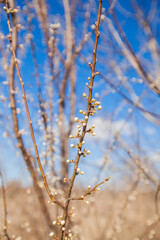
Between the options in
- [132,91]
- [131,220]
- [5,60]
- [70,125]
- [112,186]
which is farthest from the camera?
[131,220]

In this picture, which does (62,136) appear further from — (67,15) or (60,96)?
(67,15)

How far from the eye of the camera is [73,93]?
3.06m

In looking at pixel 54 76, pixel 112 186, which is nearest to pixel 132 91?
pixel 54 76

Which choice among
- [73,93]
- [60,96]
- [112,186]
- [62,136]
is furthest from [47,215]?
[112,186]

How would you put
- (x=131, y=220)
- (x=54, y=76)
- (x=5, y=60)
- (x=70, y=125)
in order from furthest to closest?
(x=131, y=220)
(x=70, y=125)
(x=5, y=60)
(x=54, y=76)

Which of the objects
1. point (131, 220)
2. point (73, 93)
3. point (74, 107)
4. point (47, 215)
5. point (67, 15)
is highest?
point (67, 15)

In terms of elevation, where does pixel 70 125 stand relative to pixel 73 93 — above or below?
below

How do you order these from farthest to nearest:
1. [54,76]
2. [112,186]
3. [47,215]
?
1. [112,186]
2. [54,76]
3. [47,215]

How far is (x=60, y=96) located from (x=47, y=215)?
1511mm

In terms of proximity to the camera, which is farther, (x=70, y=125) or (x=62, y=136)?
(x=70, y=125)

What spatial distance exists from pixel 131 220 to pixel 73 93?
8.71m

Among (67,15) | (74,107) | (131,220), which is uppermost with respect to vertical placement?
(67,15)

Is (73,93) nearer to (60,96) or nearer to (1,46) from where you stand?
(60,96)

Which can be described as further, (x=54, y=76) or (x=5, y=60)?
(x=5, y=60)
